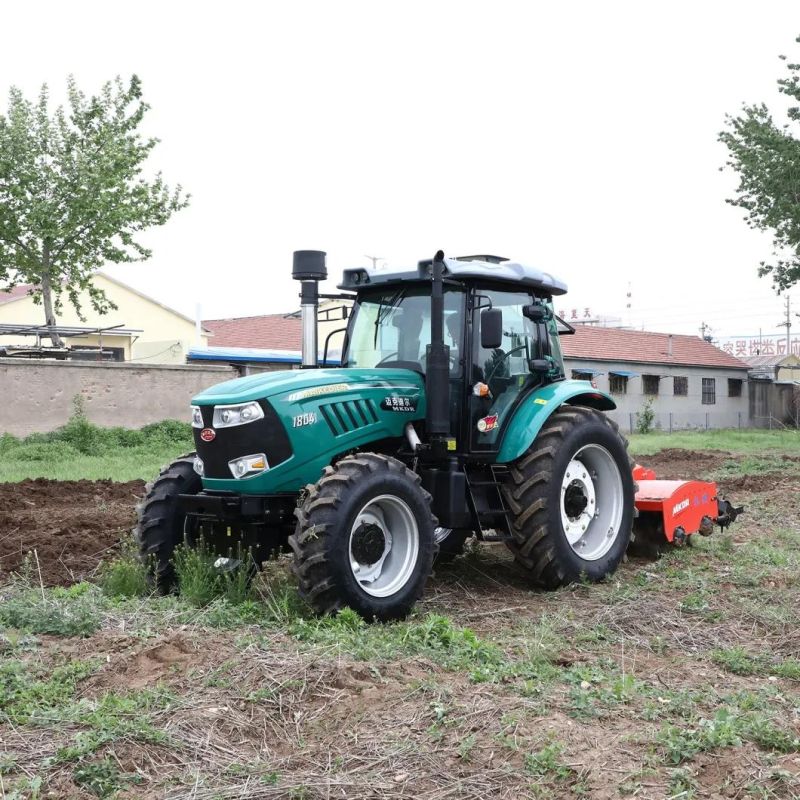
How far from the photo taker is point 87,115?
2406 cm

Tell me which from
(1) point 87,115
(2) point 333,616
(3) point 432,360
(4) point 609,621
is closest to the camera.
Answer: (2) point 333,616

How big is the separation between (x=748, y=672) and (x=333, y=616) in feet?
7.62

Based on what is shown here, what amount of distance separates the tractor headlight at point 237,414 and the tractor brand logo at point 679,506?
402 cm

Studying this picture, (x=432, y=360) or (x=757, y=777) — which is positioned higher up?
(x=432, y=360)

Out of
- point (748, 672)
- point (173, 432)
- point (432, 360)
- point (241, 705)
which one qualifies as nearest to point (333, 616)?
point (241, 705)

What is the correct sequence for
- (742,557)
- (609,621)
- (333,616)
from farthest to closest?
(742,557), (609,621), (333,616)

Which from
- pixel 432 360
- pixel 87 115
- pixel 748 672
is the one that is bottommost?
pixel 748 672

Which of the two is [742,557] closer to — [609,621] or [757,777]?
[609,621]

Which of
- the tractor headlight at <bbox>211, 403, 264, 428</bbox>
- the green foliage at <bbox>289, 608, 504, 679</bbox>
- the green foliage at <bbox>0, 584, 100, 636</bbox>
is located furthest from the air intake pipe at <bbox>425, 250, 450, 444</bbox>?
the green foliage at <bbox>0, 584, 100, 636</bbox>

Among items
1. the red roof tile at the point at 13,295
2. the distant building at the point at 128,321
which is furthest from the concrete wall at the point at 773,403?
the red roof tile at the point at 13,295

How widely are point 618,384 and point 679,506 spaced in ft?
96.4

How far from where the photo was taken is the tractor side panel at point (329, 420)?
6219 mm

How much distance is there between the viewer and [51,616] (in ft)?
17.9

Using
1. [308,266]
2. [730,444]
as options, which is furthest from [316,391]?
[730,444]
